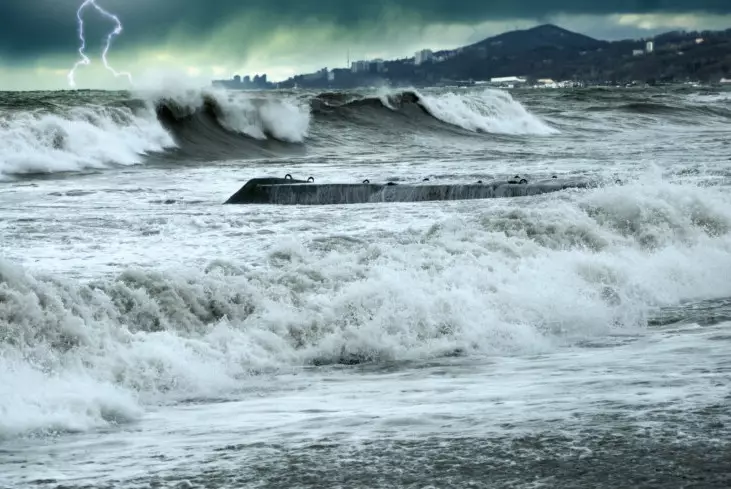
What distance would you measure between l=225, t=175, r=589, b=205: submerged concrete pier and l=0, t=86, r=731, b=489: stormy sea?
475 mm

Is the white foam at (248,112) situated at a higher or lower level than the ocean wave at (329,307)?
higher

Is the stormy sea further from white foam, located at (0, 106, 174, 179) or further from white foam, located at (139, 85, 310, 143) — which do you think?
white foam, located at (139, 85, 310, 143)

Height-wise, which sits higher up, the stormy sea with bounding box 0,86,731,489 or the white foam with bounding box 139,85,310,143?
the white foam with bounding box 139,85,310,143

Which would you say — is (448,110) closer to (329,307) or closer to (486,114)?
(486,114)

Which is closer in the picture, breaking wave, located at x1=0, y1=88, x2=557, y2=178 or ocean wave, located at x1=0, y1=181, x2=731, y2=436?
ocean wave, located at x1=0, y1=181, x2=731, y2=436

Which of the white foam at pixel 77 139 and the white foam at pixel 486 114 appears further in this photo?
the white foam at pixel 486 114

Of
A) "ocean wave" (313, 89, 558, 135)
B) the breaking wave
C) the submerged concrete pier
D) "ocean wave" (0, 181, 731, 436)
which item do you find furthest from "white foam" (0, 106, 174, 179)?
"ocean wave" (0, 181, 731, 436)

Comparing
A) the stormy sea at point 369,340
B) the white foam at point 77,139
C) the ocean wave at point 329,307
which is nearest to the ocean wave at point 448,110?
the white foam at point 77,139

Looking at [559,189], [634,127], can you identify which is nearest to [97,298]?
[559,189]

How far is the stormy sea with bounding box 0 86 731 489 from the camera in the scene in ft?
17.6

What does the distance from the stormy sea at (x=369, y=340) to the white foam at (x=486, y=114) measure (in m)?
24.1

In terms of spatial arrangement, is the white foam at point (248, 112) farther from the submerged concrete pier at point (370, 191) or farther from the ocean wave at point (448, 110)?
the submerged concrete pier at point (370, 191)

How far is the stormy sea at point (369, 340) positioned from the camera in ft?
17.6

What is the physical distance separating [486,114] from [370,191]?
29.1 metres
